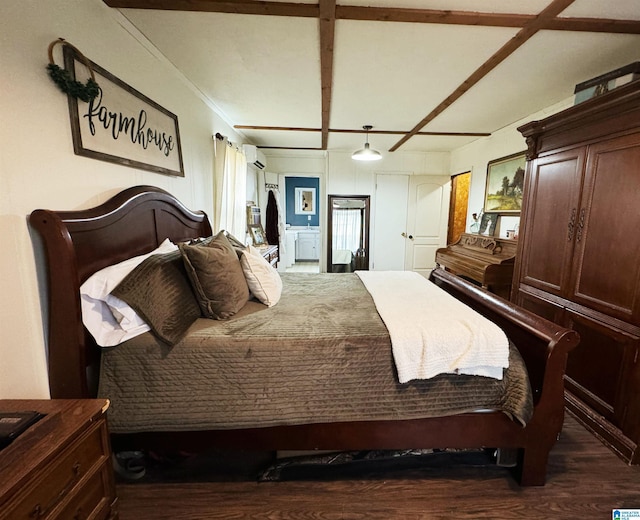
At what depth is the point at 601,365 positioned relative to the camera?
180 cm

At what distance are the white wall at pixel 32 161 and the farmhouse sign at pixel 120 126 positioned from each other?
0.05m

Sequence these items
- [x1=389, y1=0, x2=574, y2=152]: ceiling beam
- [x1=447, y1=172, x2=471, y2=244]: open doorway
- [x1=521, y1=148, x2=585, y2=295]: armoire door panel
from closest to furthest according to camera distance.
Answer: [x1=389, y1=0, x2=574, y2=152]: ceiling beam, [x1=521, y1=148, x2=585, y2=295]: armoire door panel, [x1=447, y1=172, x2=471, y2=244]: open doorway

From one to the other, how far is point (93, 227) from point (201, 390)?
2.99ft

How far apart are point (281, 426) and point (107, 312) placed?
0.97 m

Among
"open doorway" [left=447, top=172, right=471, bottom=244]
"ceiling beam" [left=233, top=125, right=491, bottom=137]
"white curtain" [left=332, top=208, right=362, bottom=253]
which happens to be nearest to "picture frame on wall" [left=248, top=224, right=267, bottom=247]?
"ceiling beam" [left=233, top=125, right=491, bottom=137]

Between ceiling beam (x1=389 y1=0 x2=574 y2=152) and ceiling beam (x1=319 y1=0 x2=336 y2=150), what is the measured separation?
1103mm

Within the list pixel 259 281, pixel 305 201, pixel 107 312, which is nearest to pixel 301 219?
pixel 305 201

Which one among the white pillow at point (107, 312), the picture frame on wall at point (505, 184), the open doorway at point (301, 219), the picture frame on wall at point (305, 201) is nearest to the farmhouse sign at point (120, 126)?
the white pillow at point (107, 312)

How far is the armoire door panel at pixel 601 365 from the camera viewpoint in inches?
65.4

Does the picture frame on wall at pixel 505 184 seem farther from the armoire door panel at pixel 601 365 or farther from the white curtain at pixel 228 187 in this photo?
the white curtain at pixel 228 187

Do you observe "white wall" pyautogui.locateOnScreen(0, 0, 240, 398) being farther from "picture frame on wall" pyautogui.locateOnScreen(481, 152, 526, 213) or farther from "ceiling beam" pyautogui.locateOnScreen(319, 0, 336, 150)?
"picture frame on wall" pyautogui.locateOnScreen(481, 152, 526, 213)

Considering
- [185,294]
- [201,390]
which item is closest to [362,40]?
[185,294]

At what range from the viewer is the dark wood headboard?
118 cm

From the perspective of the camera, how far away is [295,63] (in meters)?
2.15
